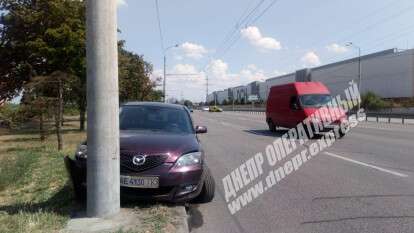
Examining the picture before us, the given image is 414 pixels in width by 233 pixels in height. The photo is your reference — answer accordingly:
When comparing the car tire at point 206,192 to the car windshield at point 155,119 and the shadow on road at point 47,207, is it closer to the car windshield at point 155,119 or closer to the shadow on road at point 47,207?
the car windshield at point 155,119

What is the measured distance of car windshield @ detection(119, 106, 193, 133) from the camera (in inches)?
326

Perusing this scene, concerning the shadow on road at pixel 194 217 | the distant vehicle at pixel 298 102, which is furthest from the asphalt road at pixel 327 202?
the distant vehicle at pixel 298 102

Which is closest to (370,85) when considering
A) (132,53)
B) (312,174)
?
(132,53)

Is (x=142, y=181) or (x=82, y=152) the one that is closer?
(x=142, y=181)

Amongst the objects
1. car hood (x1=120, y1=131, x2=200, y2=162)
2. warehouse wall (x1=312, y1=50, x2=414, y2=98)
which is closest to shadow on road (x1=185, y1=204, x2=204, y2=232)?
car hood (x1=120, y1=131, x2=200, y2=162)

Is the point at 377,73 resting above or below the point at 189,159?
above

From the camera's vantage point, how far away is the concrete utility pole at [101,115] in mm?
5965

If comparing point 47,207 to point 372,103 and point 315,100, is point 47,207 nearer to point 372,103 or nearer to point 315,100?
point 315,100

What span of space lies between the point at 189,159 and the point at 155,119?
1756mm

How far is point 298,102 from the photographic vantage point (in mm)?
21375

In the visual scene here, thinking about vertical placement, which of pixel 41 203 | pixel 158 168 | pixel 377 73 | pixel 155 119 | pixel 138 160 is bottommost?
pixel 41 203

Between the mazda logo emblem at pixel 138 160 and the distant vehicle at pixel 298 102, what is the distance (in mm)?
14353

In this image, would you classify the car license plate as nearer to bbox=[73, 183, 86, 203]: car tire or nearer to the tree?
bbox=[73, 183, 86, 203]: car tire

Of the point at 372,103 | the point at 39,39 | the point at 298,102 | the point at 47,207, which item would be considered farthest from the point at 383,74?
the point at 47,207
